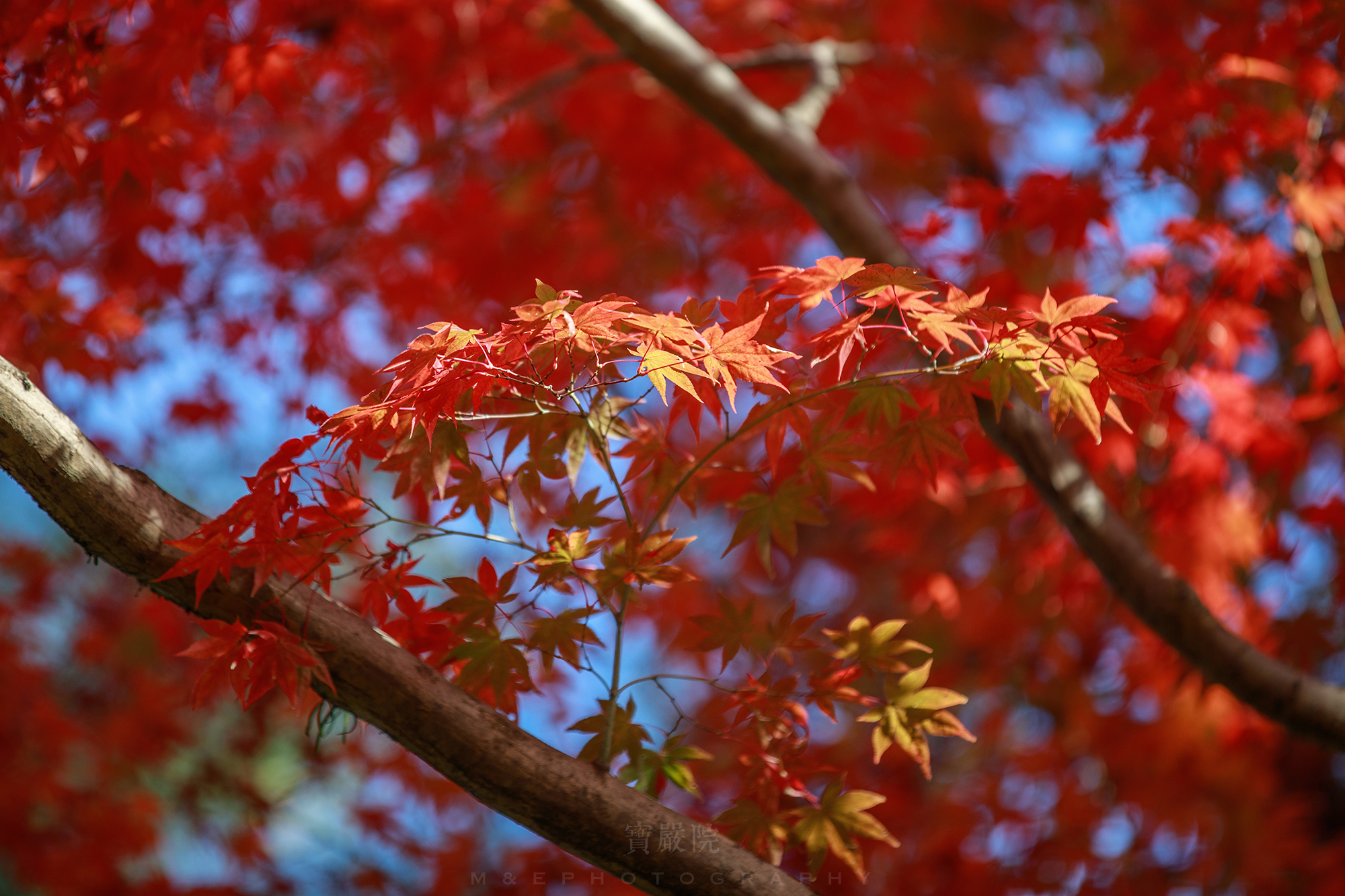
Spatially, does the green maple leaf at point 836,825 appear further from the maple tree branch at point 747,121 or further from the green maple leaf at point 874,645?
the maple tree branch at point 747,121

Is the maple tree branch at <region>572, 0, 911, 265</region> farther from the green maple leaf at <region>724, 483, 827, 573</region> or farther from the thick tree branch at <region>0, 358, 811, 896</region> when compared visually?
the thick tree branch at <region>0, 358, 811, 896</region>

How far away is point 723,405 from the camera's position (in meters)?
1.24

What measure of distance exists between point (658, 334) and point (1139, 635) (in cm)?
259

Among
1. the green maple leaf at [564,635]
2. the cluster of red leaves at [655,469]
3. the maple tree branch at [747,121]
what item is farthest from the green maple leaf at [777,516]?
the maple tree branch at [747,121]

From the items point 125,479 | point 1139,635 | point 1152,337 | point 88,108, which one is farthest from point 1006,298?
point 88,108

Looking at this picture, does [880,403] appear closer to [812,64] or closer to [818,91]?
[818,91]

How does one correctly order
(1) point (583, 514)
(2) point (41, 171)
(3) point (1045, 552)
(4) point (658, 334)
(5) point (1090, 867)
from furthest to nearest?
(3) point (1045, 552)
(5) point (1090, 867)
(2) point (41, 171)
(1) point (583, 514)
(4) point (658, 334)

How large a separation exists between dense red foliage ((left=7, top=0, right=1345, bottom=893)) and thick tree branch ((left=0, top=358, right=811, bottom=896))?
0.06 m

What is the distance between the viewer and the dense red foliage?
48.9 inches

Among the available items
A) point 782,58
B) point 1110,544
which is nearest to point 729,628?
point 1110,544

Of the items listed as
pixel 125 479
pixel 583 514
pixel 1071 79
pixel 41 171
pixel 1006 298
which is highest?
pixel 1071 79

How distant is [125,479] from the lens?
3.85ft

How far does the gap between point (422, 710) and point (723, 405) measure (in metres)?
0.58

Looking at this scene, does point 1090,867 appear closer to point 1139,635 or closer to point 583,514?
point 1139,635
